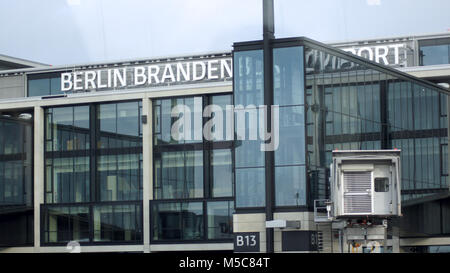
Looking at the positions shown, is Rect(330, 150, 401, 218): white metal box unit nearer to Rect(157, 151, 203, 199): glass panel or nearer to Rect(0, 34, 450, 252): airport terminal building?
Rect(0, 34, 450, 252): airport terminal building

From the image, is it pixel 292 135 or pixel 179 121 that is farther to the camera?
pixel 179 121

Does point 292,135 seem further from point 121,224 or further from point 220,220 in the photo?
point 121,224

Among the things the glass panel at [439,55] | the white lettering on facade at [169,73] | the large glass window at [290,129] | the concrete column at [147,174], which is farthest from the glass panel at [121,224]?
the glass panel at [439,55]

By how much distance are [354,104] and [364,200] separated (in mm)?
965

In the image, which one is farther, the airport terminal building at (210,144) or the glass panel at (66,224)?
the glass panel at (66,224)

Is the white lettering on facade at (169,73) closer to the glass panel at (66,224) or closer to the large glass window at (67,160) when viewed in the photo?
the large glass window at (67,160)

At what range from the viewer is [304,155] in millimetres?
9516

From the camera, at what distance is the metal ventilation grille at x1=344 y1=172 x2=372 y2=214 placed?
26.5 feet

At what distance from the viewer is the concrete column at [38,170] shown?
45.7ft

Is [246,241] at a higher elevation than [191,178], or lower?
lower

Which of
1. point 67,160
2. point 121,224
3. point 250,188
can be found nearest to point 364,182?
point 250,188

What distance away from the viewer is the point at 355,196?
318 inches

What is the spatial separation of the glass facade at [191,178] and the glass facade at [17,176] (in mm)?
3259

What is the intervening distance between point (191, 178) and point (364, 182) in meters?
11.7
